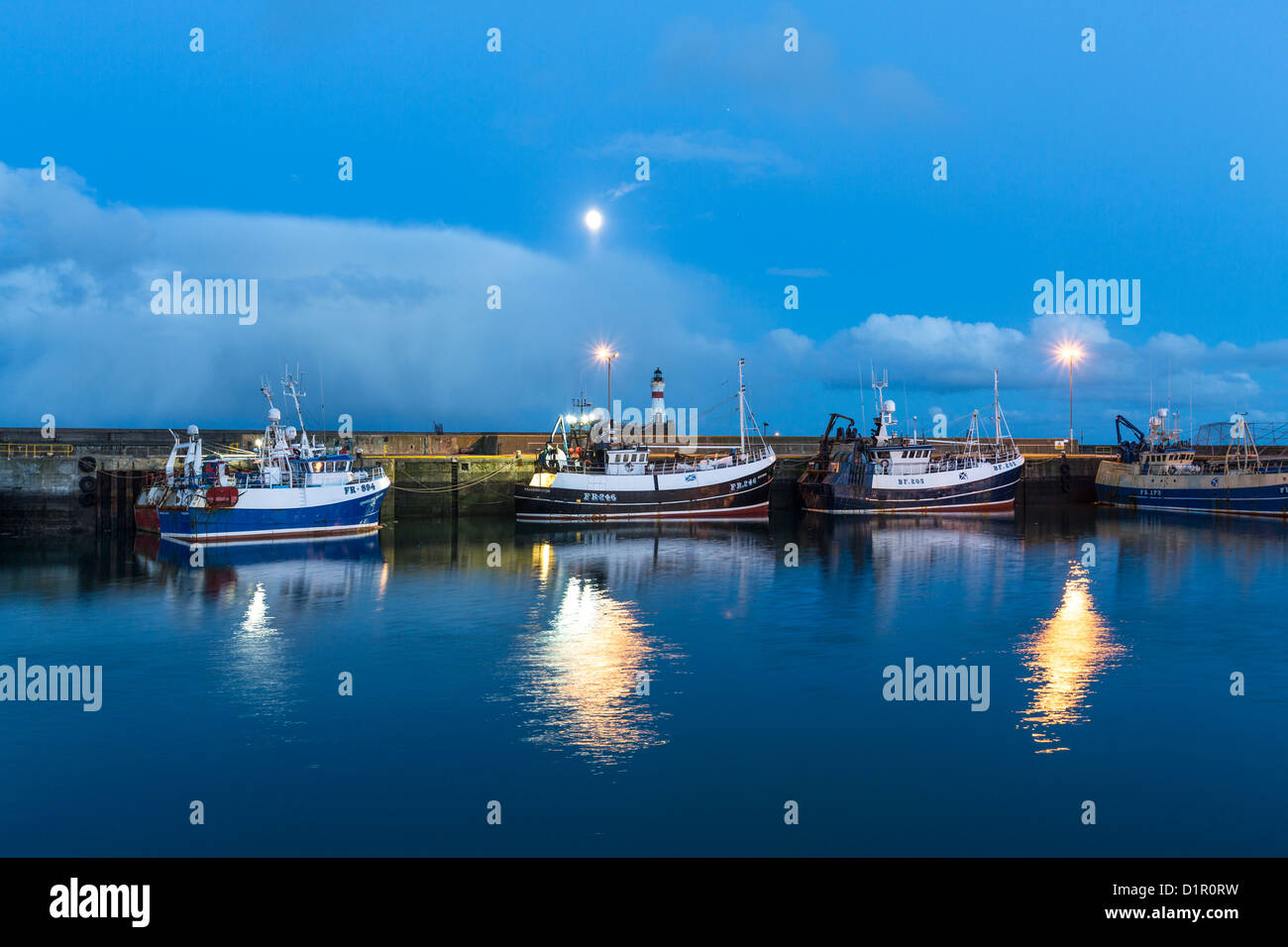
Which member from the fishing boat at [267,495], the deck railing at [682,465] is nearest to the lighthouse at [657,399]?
the deck railing at [682,465]

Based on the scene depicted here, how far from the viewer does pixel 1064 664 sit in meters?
19.5

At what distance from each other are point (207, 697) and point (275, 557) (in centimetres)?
2158

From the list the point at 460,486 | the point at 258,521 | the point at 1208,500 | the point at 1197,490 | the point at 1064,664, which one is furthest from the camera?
the point at 1197,490

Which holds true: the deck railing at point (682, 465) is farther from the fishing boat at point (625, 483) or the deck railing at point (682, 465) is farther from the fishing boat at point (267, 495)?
the fishing boat at point (267, 495)

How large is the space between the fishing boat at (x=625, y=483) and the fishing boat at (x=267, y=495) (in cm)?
1098

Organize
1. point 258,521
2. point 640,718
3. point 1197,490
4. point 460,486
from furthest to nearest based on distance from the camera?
point 1197,490 → point 460,486 → point 258,521 → point 640,718

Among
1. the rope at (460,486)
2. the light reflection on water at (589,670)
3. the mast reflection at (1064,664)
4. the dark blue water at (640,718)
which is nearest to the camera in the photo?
the dark blue water at (640,718)

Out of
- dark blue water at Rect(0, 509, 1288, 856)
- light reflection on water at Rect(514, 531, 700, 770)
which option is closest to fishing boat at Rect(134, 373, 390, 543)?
dark blue water at Rect(0, 509, 1288, 856)

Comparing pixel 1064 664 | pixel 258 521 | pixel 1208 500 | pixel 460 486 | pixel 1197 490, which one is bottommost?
pixel 1064 664

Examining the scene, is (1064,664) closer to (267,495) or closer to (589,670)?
(589,670)

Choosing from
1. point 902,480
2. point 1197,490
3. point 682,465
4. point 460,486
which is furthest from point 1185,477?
point 460,486

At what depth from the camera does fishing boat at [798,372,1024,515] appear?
6191 cm

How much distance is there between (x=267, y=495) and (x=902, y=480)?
133 ft

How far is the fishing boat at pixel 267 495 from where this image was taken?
40.8 m
